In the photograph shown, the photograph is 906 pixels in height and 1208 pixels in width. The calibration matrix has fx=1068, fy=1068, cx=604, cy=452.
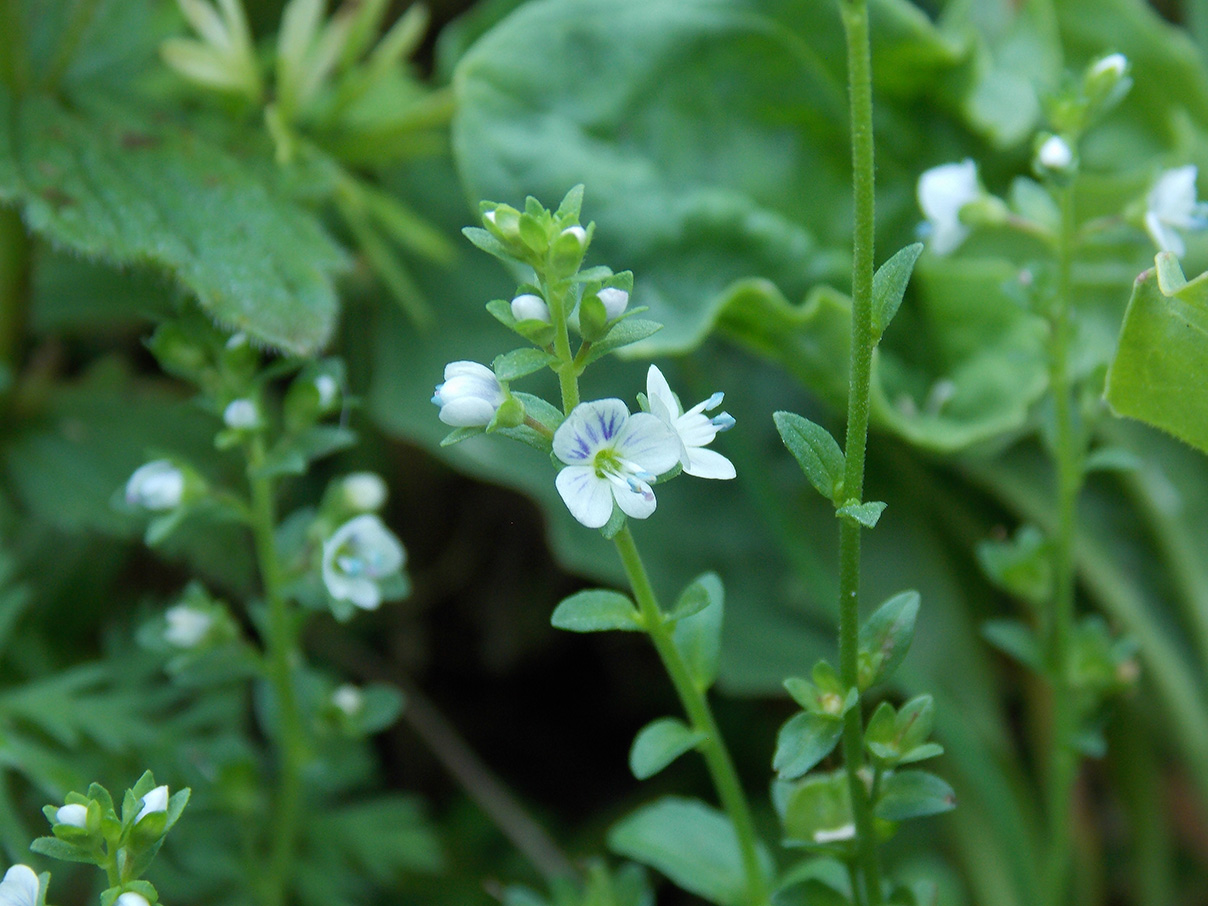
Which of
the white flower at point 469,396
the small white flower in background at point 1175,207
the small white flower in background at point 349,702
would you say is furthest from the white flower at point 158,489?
the small white flower in background at point 1175,207

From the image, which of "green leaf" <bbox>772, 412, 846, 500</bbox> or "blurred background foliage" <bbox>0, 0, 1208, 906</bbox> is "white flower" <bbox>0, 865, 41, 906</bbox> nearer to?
"blurred background foliage" <bbox>0, 0, 1208, 906</bbox>

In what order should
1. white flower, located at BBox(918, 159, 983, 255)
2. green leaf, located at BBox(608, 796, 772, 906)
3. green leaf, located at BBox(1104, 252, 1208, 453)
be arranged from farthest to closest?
white flower, located at BBox(918, 159, 983, 255) < green leaf, located at BBox(608, 796, 772, 906) < green leaf, located at BBox(1104, 252, 1208, 453)

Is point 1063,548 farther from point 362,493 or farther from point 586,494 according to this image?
point 362,493

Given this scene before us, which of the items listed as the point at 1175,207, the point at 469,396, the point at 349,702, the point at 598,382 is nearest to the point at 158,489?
the point at 349,702

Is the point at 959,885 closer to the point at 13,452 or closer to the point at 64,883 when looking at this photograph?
the point at 64,883


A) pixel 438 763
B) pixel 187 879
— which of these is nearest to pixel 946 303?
pixel 438 763

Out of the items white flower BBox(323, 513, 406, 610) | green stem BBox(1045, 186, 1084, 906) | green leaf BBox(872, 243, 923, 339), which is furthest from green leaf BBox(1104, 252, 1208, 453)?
white flower BBox(323, 513, 406, 610)
